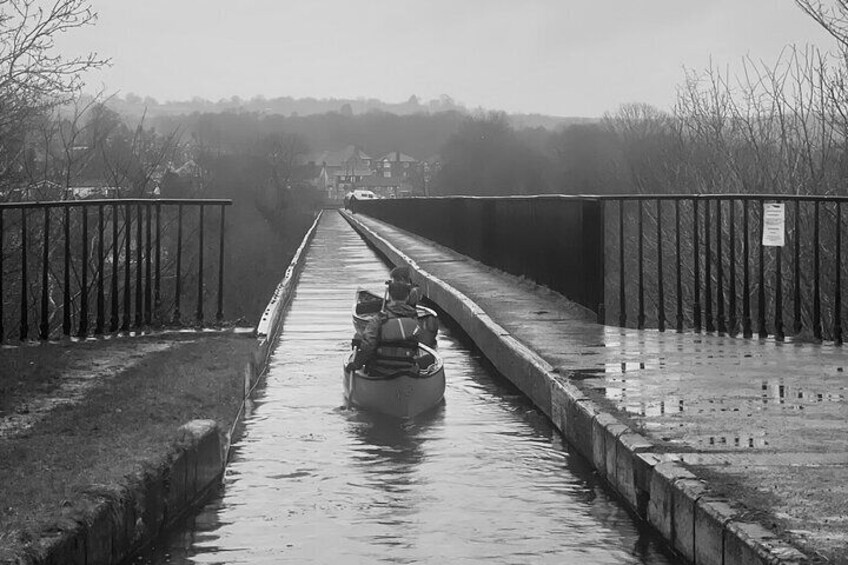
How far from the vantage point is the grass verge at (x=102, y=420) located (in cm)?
749

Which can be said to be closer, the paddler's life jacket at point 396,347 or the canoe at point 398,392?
the canoe at point 398,392

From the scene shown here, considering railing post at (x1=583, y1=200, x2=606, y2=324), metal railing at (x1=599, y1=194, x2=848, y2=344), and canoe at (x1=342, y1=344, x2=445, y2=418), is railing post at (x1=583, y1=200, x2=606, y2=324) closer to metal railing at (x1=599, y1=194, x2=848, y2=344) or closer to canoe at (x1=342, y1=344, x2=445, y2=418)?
metal railing at (x1=599, y1=194, x2=848, y2=344)

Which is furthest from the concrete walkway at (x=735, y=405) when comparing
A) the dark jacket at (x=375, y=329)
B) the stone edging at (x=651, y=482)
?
the dark jacket at (x=375, y=329)

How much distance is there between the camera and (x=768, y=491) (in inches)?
312

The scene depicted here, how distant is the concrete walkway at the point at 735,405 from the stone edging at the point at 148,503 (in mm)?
2875

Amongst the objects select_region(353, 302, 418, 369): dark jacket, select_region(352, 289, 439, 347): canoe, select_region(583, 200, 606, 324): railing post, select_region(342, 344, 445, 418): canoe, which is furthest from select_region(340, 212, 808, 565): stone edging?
select_region(583, 200, 606, 324): railing post

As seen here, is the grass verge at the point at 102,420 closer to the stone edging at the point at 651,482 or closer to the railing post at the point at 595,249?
the stone edging at the point at 651,482

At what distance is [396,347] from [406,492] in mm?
3614

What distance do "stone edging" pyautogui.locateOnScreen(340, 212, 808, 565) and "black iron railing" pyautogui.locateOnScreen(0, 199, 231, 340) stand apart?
456 centimetres

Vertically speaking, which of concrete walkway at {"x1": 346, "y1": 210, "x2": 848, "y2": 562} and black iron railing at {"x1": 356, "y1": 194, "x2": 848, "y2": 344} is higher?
black iron railing at {"x1": 356, "y1": 194, "x2": 848, "y2": 344}

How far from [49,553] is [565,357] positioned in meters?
8.24

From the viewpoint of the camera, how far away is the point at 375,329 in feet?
43.7

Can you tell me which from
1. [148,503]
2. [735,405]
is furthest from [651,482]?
[148,503]

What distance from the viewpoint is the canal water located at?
26.9 feet
